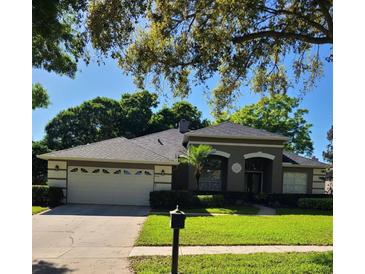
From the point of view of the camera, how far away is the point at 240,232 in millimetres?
11297

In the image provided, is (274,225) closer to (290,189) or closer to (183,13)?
(183,13)

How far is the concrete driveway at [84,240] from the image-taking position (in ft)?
23.8

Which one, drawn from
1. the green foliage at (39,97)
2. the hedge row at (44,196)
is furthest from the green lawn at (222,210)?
the green foliage at (39,97)

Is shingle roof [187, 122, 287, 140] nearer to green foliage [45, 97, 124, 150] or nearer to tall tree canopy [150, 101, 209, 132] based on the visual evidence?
tall tree canopy [150, 101, 209, 132]

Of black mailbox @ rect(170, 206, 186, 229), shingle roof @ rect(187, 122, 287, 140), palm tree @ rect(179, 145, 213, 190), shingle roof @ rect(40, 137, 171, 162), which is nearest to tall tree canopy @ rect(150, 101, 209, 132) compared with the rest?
shingle roof @ rect(187, 122, 287, 140)

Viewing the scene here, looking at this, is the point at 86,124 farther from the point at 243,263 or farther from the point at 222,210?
the point at 243,263

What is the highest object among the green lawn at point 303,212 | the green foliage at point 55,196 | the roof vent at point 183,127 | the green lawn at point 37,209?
the roof vent at point 183,127

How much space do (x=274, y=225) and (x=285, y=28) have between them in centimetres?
706

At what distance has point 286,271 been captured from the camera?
6.78 meters

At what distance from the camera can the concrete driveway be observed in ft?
23.8

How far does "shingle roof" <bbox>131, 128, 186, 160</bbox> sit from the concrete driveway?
Answer: 8.23m

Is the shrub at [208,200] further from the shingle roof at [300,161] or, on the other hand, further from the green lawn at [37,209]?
the shingle roof at [300,161]

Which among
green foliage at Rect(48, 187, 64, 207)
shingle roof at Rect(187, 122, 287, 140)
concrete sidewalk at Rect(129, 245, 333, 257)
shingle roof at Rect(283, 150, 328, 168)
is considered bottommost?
green foliage at Rect(48, 187, 64, 207)
